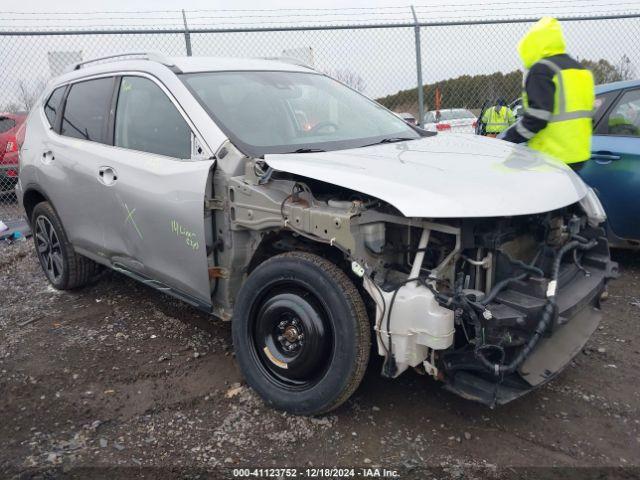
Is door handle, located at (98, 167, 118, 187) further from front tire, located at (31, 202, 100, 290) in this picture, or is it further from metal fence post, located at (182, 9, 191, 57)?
metal fence post, located at (182, 9, 191, 57)

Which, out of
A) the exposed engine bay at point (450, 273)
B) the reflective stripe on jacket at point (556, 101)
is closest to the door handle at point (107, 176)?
the exposed engine bay at point (450, 273)

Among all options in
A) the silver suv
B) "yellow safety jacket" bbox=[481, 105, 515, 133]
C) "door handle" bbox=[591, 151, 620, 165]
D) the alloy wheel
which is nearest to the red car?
the alloy wheel

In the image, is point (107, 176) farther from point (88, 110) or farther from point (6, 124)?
point (6, 124)

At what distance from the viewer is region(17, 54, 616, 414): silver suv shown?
2443mm

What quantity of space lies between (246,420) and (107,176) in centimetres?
191

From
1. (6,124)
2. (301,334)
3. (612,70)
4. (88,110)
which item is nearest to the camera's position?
(301,334)

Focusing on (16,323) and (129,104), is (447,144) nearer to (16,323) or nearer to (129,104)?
(129,104)

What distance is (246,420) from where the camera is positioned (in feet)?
9.54

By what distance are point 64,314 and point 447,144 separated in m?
3.23

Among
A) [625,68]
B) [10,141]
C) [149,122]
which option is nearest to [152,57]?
[149,122]

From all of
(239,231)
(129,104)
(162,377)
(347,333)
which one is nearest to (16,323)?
(162,377)

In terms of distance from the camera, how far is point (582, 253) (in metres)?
3.14

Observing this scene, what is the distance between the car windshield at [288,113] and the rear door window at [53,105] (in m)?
1.66

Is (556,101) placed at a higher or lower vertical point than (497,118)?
higher
